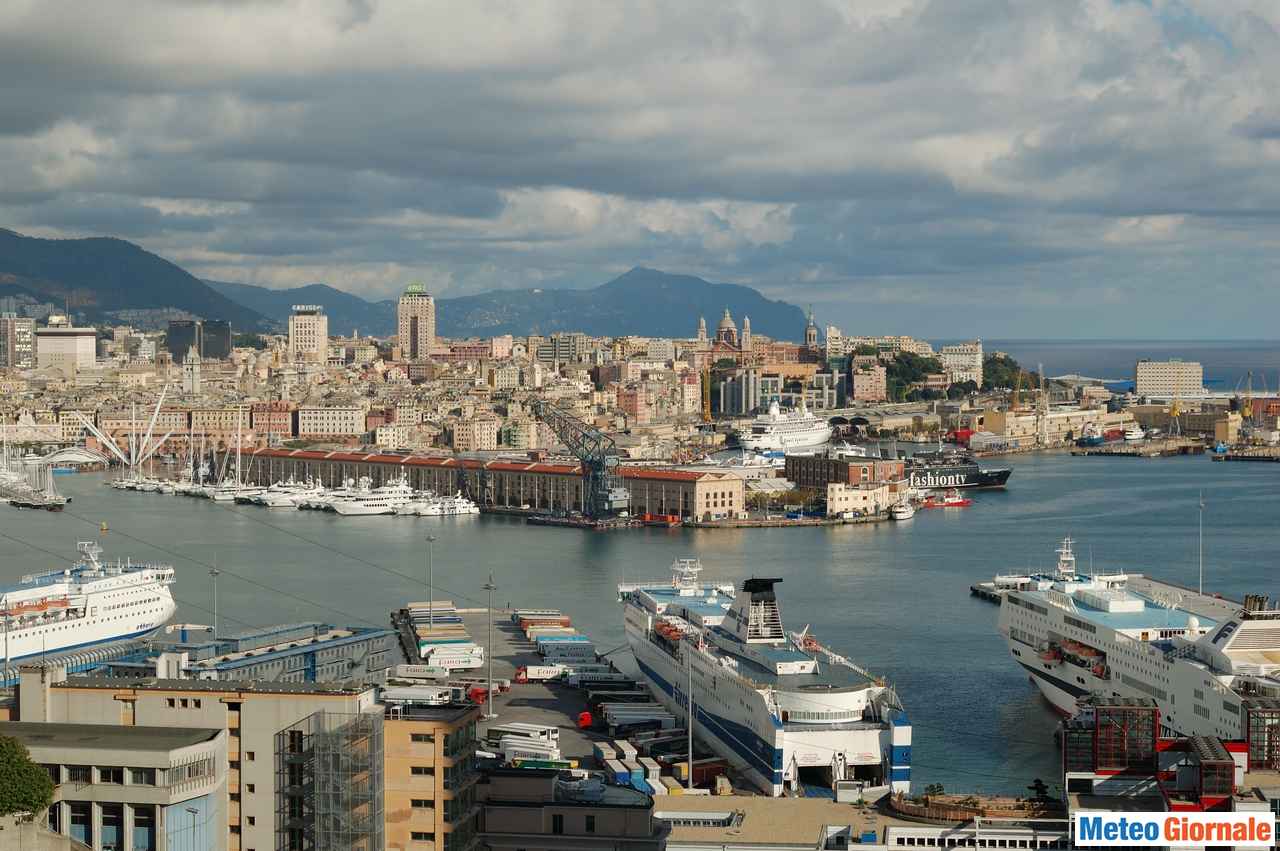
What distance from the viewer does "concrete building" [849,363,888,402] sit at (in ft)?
161

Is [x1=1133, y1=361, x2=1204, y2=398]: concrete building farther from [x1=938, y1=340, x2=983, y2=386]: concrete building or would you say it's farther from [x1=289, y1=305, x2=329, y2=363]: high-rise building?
[x1=289, y1=305, x2=329, y2=363]: high-rise building

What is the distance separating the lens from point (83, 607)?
1368cm

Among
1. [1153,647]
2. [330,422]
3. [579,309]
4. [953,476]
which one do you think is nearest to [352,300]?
[579,309]

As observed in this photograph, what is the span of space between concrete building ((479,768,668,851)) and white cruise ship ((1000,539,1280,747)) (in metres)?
3.11

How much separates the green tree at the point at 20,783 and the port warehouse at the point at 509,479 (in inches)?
718

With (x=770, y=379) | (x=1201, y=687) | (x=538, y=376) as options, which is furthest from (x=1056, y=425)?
(x=1201, y=687)

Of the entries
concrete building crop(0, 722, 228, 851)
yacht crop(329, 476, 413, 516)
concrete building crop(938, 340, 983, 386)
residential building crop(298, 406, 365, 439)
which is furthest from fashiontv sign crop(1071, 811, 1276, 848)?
concrete building crop(938, 340, 983, 386)

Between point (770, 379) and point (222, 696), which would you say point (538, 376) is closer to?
point (770, 379)

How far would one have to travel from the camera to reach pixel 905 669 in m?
12.1

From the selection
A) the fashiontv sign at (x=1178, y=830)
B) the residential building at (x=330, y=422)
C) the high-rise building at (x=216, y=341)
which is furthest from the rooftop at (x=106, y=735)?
the high-rise building at (x=216, y=341)

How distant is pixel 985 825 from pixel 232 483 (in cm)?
2355

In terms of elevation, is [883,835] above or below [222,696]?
below

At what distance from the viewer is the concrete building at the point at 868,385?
4912 cm

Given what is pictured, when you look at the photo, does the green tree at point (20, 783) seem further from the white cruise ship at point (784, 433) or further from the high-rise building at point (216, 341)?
the high-rise building at point (216, 341)
